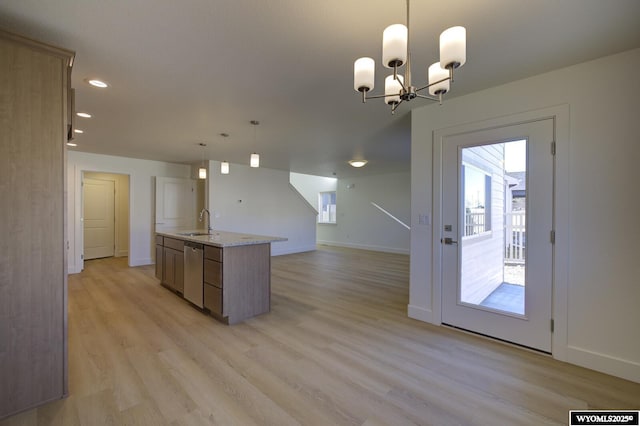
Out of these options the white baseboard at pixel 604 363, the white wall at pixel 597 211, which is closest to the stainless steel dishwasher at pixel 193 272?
the white wall at pixel 597 211

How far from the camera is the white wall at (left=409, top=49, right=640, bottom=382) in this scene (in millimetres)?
2133

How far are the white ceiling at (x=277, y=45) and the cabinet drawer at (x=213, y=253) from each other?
5.29 ft

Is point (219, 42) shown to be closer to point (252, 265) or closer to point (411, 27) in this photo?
point (411, 27)

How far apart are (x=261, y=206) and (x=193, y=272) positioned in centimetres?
413

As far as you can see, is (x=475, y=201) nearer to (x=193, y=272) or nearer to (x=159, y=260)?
(x=193, y=272)

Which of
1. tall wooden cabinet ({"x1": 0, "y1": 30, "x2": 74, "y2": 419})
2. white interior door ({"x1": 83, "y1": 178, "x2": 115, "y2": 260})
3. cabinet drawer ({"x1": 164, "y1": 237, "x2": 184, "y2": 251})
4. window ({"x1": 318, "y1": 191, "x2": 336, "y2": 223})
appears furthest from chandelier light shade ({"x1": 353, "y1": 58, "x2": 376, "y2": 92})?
window ({"x1": 318, "y1": 191, "x2": 336, "y2": 223})

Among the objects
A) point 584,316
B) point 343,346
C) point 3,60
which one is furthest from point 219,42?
point 584,316

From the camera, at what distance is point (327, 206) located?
11.0m

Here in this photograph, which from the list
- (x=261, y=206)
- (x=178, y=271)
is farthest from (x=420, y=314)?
(x=261, y=206)

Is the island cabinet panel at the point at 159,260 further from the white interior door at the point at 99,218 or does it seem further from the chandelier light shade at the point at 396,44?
the chandelier light shade at the point at 396,44

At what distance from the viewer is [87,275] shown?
17.8 feet

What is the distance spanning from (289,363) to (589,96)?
3.21m

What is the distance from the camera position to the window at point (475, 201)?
9.54ft

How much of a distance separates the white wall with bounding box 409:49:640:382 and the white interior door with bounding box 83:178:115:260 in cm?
864
